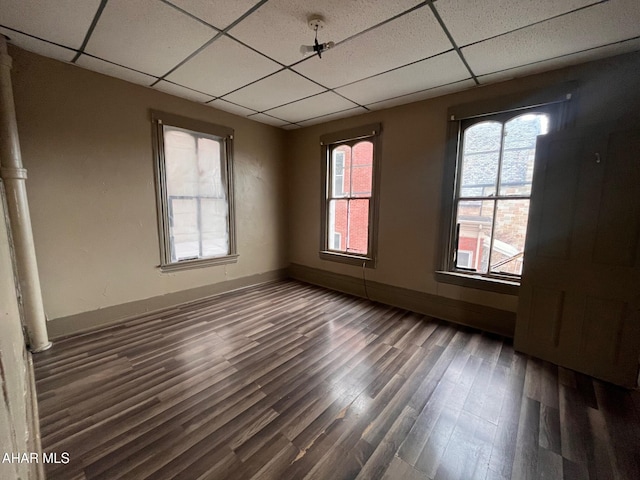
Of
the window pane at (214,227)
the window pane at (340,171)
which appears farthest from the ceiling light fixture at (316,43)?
the window pane at (214,227)

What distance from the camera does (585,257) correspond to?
2146 millimetres

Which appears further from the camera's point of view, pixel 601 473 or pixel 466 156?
pixel 466 156

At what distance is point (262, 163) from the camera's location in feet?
14.2

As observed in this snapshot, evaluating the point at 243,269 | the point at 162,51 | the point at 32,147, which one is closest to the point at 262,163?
the point at 243,269

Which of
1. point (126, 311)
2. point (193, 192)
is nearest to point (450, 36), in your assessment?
point (193, 192)

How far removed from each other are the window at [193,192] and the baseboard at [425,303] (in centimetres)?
165

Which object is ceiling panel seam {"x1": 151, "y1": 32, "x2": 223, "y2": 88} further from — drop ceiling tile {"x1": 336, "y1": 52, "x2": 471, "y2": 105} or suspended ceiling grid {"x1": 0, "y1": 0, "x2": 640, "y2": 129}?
drop ceiling tile {"x1": 336, "y1": 52, "x2": 471, "y2": 105}

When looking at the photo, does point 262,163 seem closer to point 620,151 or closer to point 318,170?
point 318,170

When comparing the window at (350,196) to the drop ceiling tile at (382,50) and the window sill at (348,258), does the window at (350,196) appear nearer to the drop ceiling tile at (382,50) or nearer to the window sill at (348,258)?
the window sill at (348,258)

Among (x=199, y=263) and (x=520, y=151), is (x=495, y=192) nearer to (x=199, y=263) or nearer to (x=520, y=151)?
(x=520, y=151)

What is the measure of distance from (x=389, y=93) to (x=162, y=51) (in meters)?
2.31

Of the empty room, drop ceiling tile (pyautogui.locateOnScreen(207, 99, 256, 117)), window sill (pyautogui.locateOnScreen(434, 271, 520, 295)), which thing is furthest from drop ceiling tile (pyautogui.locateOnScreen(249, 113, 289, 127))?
window sill (pyautogui.locateOnScreen(434, 271, 520, 295))

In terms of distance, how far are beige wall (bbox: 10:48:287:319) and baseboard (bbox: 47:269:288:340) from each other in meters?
0.06

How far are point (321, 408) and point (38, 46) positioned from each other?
3.71 m
